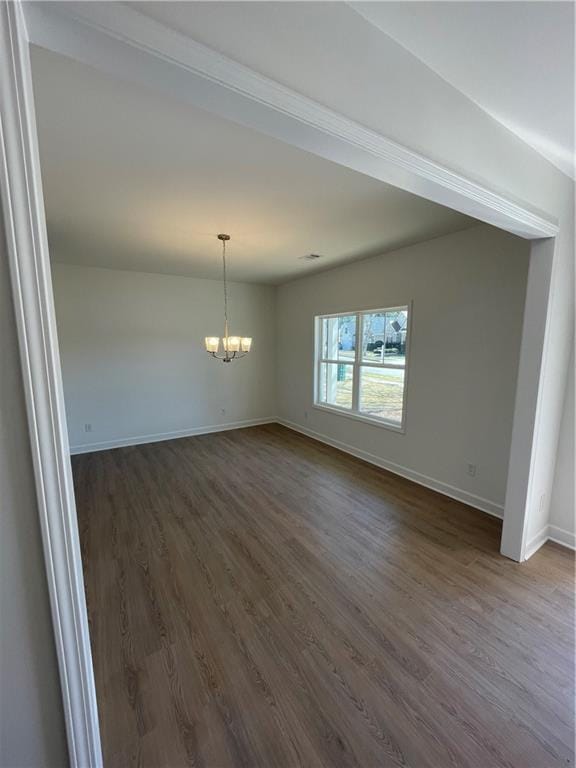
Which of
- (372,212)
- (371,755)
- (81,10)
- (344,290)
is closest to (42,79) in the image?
(81,10)

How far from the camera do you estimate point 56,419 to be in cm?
70

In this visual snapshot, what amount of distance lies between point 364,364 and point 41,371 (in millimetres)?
3940

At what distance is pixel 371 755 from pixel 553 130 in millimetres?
3070

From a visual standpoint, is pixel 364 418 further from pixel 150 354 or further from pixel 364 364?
pixel 150 354

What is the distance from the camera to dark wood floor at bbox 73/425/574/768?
1274 millimetres

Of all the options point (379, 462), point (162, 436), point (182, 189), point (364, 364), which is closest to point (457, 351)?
point (364, 364)

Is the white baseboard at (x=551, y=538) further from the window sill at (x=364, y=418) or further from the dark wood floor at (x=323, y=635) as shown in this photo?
the window sill at (x=364, y=418)

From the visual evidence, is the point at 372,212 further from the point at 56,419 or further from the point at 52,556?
the point at 52,556

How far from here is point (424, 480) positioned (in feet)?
11.4

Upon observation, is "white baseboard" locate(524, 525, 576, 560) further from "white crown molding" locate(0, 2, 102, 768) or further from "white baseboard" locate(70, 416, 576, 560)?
"white crown molding" locate(0, 2, 102, 768)

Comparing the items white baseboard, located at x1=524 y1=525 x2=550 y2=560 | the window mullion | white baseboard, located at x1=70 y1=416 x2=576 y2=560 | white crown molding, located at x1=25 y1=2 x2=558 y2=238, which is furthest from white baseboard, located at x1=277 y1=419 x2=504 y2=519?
white crown molding, located at x1=25 y1=2 x2=558 y2=238

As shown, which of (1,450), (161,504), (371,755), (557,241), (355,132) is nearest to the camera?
(1,450)

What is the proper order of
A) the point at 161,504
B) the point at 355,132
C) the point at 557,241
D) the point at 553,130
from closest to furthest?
the point at 355,132
the point at 553,130
the point at 557,241
the point at 161,504

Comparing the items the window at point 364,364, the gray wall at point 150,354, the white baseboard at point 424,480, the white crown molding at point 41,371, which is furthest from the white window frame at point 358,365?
the white crown molding at point 41,371
